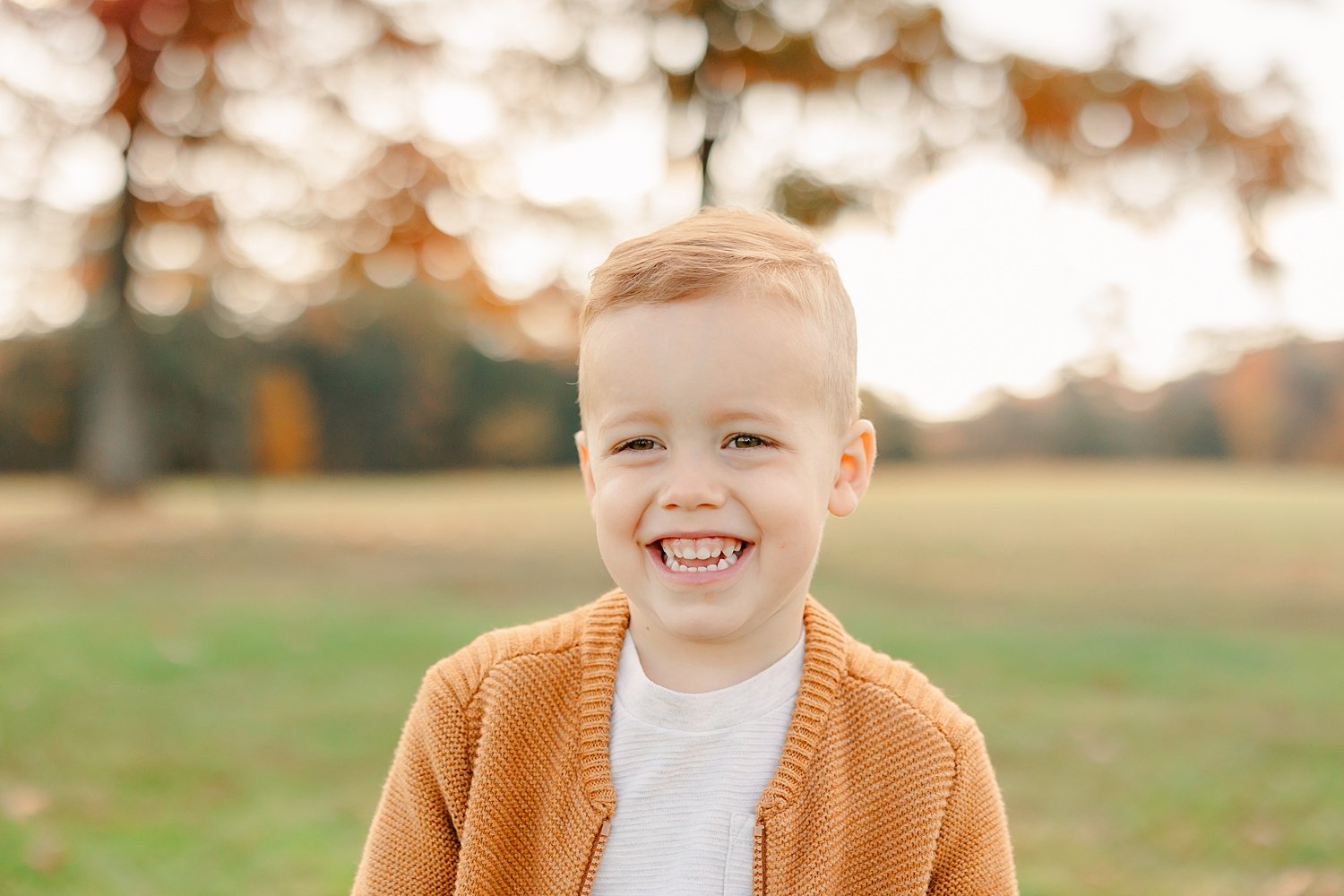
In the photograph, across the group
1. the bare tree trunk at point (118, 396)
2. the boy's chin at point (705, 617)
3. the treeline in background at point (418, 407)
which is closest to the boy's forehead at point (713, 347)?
the boy's chin at point (705, 617)

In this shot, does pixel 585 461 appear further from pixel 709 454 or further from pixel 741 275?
pixel 741 275

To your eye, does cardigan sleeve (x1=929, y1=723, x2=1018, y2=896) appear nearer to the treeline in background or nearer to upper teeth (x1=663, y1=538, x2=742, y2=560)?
upper teeth (x1=663, y1=538, x2=742, y2=560)

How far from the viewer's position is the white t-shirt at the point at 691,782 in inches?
61.3

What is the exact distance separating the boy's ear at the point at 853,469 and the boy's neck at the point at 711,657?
0.17 meters

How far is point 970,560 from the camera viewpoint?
34.5ft

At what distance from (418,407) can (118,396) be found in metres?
13.4

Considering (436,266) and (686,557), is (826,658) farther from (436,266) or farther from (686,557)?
(436,266)

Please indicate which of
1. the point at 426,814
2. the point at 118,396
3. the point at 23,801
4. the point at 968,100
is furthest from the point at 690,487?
the point at 118,396

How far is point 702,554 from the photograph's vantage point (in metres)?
1.54

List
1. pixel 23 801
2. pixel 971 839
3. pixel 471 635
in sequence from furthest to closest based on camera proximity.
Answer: pixel 471 635, pixel 23 801, pixel 971 839

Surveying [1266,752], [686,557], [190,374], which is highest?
[190,374]

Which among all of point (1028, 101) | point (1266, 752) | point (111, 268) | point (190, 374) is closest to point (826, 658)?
point (1266, 752)

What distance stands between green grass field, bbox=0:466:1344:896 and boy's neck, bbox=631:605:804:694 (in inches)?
83.0

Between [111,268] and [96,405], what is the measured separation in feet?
5.20
